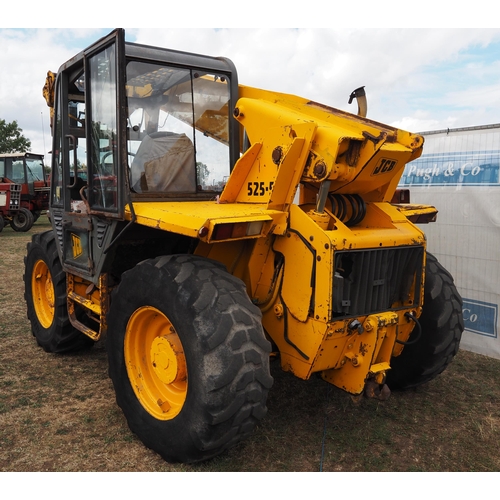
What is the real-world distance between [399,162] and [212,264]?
54.9 inches

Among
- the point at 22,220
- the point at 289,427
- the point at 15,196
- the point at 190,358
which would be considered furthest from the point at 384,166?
the point at 22,220

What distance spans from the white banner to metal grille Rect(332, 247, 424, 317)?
2293mm

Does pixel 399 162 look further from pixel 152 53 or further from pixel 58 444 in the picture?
pixel 58 444

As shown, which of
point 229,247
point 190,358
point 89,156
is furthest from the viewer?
point 89,156

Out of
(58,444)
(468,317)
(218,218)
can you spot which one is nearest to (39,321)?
(58,444)

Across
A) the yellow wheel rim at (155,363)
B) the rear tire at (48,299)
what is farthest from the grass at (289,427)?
the yellow wheel rim at (155,363)

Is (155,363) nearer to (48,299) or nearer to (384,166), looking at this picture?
(384,166)

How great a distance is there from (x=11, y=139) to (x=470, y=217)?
36.3 meters

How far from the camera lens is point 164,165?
12.1 ft

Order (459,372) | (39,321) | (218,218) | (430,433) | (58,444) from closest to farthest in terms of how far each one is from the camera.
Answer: (218,218), (58,444), (430,433), (459,372), (39,321)

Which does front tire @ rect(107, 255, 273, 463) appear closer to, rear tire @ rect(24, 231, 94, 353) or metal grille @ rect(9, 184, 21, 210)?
rear tire @ rect(24, 231, 94, 353)

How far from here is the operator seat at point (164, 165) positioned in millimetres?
3582

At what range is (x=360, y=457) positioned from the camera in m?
3.14

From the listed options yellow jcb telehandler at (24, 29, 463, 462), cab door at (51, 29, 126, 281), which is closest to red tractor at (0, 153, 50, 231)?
cab door at (51, 29, 126, 281)
